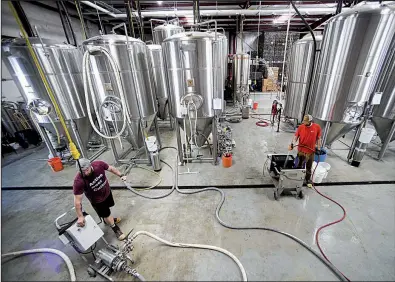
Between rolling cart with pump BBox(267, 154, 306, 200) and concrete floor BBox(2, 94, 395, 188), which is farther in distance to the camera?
concrete floor BBox(2, 94, 395, 188)

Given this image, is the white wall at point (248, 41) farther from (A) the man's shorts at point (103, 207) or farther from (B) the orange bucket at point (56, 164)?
(A) the man's shorts at point (103, 207)

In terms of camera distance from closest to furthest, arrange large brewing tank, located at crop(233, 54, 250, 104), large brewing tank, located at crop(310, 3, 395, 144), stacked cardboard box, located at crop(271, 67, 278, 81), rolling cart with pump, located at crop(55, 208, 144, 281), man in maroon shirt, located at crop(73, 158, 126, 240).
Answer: rolling cart with pump, located at crop(55, 208, 144, 281) < man in maroon shirt, located at crop(73, 158, 126, 240) < large brewing tank, located at crop(310, 3, 395, 144) < large brewing tank, located at crop(233, 54, 250, 104) < stacked cardboard box, located at crop(271, 67, 278, 81)

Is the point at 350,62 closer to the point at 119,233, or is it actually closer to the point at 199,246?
the point at 199,246

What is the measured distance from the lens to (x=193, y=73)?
11.3 ft

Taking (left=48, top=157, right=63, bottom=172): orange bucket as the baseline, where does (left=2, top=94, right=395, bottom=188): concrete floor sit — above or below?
below

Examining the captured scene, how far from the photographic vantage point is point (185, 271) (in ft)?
7.17

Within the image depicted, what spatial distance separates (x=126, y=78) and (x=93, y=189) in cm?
241

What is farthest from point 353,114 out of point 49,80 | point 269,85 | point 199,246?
point 269,85

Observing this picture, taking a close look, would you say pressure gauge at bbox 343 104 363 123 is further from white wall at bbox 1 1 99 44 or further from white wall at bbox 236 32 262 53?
white wall at bbox 236 32 262 53

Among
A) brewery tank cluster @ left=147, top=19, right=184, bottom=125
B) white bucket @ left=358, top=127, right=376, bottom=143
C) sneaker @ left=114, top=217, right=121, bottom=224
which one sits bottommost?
sneaker @ left=114, top=217, right=121, bottom=224

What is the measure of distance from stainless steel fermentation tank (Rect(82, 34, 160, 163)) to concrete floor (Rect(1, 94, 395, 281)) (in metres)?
1.30

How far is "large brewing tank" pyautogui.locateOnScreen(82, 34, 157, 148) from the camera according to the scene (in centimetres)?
341

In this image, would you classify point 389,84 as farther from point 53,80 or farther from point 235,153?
point 53,80

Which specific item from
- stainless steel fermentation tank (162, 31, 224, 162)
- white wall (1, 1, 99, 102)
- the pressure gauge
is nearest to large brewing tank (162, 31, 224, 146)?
stainless steel fermentation tank (162, 31, 224, 162)
